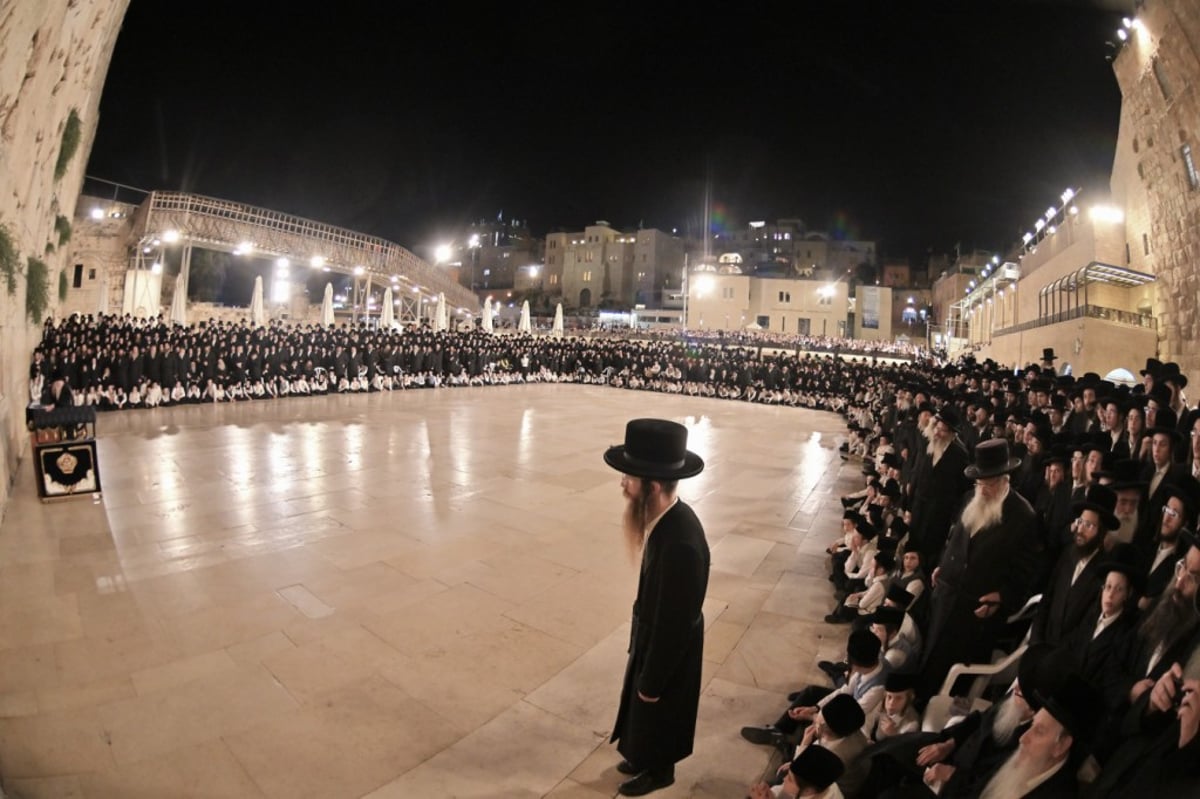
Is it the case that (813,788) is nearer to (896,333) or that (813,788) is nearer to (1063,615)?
(1063,615)

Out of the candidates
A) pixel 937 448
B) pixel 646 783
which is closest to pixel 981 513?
pixel 937 448

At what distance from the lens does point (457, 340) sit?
83.4 feet

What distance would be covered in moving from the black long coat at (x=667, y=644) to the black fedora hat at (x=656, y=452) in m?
0.19

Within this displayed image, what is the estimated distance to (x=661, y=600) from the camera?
283 cm

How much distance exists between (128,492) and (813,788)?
343 inches

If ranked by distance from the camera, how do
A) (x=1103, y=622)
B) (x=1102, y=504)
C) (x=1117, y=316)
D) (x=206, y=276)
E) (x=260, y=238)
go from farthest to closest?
(x=206, y=276) → (x=260, y=238) → (x=1117, y=316) → (x=1102, y=504) → (x=1103, y=622)

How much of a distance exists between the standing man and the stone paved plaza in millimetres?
460

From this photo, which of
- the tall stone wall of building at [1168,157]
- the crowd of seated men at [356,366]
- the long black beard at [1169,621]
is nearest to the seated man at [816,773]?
the long black beard at [1169,621]

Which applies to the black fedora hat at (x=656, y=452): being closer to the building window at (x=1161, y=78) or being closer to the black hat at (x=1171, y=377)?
the black hat at (x=1171, y=377)

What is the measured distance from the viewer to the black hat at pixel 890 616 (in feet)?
12.5

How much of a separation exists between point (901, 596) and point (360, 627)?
385 cm

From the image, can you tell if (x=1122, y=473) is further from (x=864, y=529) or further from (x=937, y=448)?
(x=864, y=529)

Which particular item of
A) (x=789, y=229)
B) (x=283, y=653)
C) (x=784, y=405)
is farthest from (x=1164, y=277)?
(x=789, y=229)

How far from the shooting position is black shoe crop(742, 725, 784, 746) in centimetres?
350
